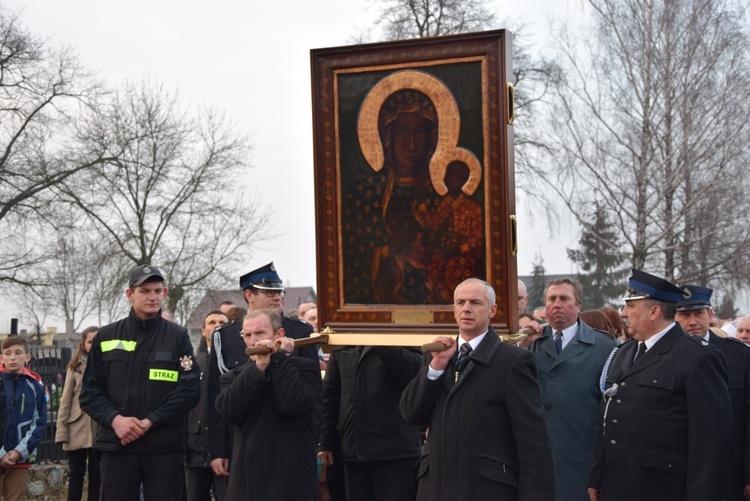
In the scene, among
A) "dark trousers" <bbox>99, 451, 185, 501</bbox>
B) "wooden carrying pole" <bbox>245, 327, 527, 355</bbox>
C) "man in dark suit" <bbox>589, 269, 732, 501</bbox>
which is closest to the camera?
"man in dark suit" <bbox>589, 269, 732, 501</bbox>

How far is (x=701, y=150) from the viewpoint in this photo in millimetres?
27891

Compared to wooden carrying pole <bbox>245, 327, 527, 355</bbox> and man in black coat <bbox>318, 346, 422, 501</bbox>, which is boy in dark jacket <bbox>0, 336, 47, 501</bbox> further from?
wooden carrying pole <bbox>245, 327, 527, 355</bbox>

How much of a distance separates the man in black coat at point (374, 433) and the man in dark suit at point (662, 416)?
70.2 inches

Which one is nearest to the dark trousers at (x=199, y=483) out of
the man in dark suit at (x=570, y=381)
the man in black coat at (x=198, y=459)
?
the man in black coat at (x=198, y=459)

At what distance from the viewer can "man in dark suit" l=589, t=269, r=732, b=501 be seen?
19.3ft

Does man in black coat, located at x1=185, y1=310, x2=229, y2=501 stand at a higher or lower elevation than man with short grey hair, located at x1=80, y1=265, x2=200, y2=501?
lower

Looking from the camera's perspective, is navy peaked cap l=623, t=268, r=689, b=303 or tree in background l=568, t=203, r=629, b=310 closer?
navy peaked cap l=623, t=268, r=689, b=303

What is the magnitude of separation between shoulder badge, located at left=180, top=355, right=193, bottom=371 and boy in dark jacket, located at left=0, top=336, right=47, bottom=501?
11.3ft

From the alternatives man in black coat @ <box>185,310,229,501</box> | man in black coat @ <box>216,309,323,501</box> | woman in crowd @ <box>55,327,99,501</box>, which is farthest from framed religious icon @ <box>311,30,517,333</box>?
woman in crowd @ <box>55,327,99,501</box>

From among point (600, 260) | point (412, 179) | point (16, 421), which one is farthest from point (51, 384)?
point (600, 260)

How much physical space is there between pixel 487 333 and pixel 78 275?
24692 millimetres

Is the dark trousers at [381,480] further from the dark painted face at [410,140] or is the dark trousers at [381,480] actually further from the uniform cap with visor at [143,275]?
the dark painted face at [410,140]

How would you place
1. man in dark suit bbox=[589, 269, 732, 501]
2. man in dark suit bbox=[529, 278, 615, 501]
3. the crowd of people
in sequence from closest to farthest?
the crowd of people
man in dark suit bbox=[589, 269, 732, 501]
man in dark suit bbox=[529, 278, 615, 501]

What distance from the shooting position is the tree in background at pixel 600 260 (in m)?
29.3
